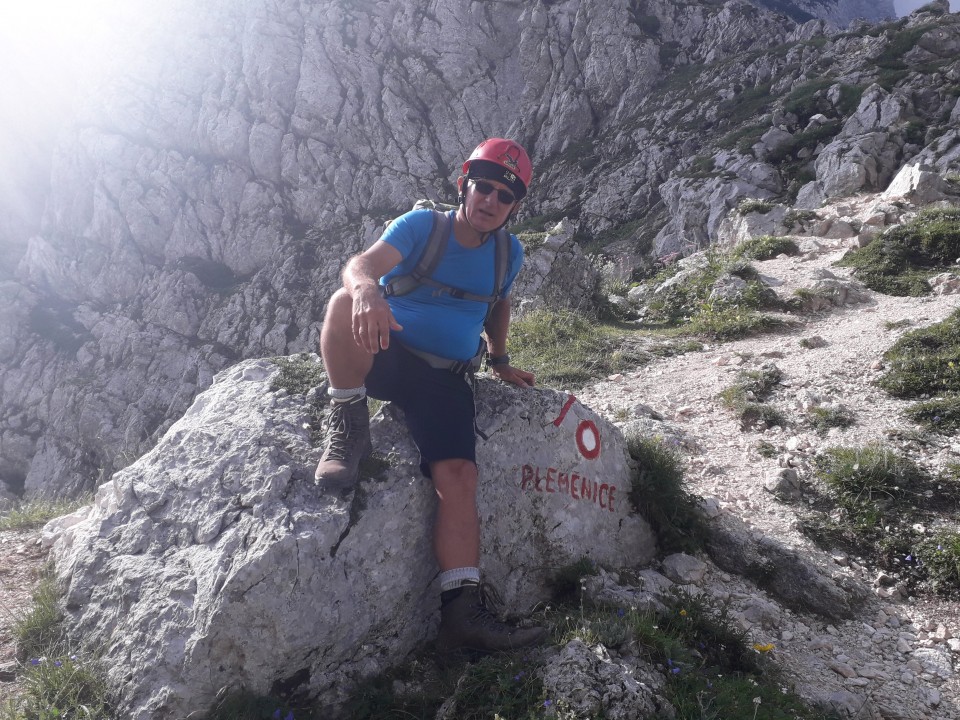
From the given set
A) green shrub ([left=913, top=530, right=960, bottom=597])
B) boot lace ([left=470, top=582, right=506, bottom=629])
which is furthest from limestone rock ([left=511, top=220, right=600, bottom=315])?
boot lace ([left=470, top=582, right=506, bottom=629])

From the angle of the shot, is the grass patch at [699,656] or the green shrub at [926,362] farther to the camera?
the green shrub at [926,362]

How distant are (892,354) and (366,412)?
7.14 metres

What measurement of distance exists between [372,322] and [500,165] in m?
1.65

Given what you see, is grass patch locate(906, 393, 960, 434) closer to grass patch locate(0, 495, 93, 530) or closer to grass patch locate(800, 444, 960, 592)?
grass patch locate(800, 444, 960, 592)

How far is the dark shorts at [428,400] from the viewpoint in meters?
3.45

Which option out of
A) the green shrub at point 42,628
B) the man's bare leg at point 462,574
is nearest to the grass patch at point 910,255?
the man's bare leg at point 462,574

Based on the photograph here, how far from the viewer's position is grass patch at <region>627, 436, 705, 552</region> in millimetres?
4380

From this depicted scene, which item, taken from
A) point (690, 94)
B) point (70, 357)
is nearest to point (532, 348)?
point (690, 94)

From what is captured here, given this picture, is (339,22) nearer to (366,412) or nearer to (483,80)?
(483,80)

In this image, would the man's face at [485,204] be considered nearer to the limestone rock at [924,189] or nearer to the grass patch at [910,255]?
the grass patch at [910,255]

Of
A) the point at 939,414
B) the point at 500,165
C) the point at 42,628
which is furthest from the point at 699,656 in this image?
the point at 939,414

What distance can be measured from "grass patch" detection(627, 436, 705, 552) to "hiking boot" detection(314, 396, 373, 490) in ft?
7.65

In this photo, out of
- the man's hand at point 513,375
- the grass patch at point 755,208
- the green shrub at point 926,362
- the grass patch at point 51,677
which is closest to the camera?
the grass patch at point 51,677

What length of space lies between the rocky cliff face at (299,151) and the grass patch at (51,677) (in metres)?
33.0
